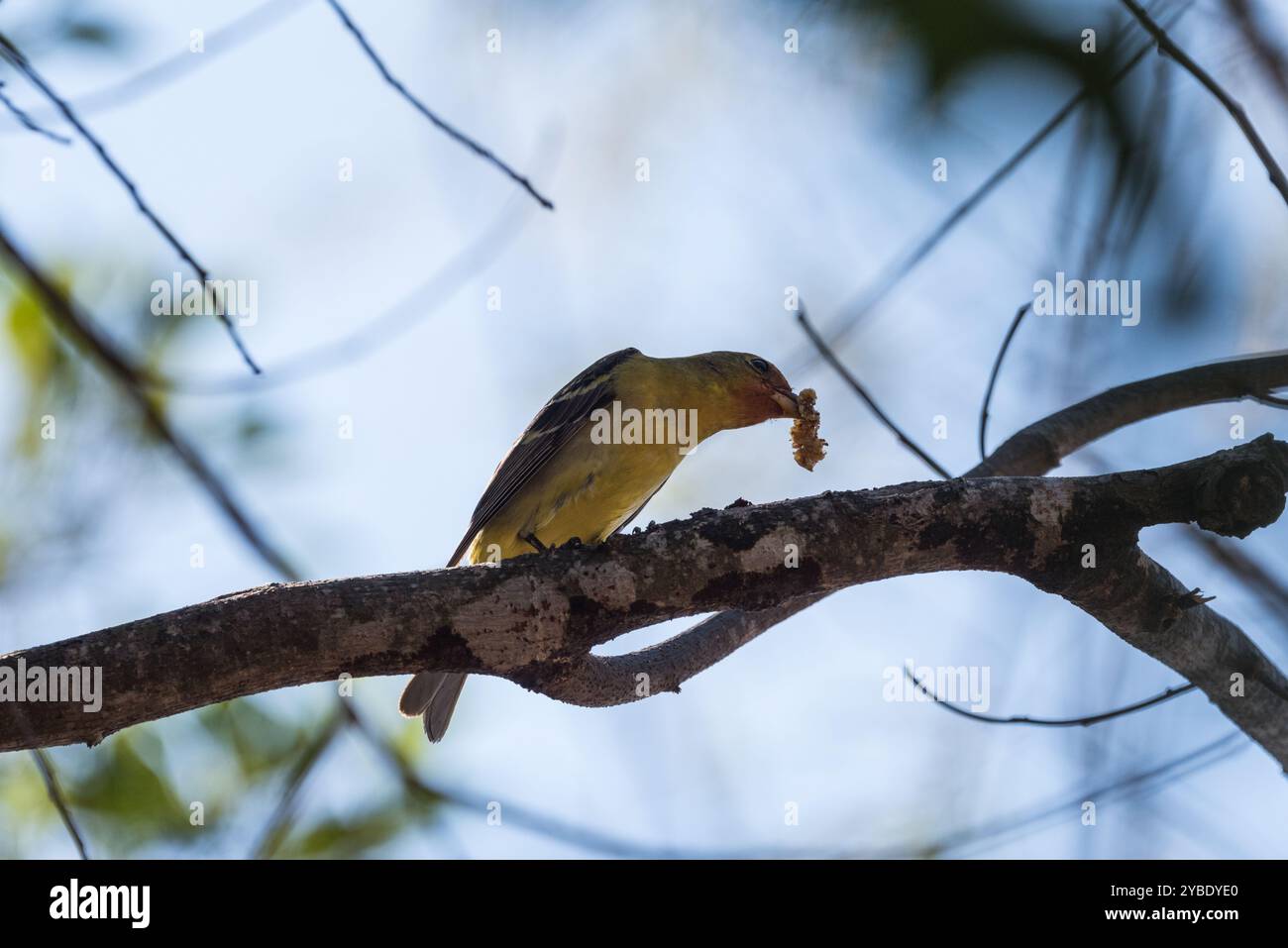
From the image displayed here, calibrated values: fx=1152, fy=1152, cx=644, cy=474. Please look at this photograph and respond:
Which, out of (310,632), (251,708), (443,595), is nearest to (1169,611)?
(443,595)

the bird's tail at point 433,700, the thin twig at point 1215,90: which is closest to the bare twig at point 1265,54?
the thin twig at point 1215,90

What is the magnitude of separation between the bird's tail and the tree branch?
145 cm

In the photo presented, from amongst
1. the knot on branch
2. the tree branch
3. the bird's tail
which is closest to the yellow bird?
the bird's tail

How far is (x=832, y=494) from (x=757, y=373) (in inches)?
91.0

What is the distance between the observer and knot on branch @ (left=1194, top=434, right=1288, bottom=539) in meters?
3.17

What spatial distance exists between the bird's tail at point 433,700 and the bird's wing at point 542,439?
0.61 m

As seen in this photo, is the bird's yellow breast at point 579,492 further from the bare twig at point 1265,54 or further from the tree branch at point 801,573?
the bare twig at point 1265,54

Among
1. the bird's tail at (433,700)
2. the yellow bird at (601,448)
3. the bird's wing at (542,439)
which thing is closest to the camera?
the bird's tail at (433,700)

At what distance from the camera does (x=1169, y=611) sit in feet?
11.1

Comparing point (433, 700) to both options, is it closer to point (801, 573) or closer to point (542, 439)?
point (542, 439)

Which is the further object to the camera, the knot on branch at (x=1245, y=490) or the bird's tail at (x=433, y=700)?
the bird's tail at (x=433, y=700)

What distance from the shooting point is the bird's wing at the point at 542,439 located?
5152mm

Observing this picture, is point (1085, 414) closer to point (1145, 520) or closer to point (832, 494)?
point (1145, 520)

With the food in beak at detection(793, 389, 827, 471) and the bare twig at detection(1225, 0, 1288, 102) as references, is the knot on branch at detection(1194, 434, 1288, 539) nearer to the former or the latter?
the bare twig at detection(1225, 0, 1288, 102)
